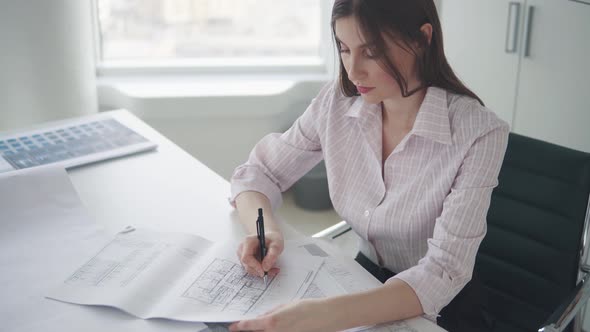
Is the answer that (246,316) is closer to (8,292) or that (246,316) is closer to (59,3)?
(8,292)

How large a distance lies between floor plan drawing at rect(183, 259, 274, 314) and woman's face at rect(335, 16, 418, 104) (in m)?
0.40

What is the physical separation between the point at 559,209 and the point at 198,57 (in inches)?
85.7

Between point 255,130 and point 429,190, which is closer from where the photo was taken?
point 429,190

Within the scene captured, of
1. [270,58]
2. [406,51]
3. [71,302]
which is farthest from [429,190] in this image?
[270,58]

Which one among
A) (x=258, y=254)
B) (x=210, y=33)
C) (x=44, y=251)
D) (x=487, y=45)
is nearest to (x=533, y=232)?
(x=258, y=254)

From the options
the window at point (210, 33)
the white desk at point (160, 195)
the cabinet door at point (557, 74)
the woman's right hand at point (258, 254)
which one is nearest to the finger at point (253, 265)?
the woman's right hand at point (258, 254)

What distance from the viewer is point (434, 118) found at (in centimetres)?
120

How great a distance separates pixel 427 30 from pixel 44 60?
1.65 meters

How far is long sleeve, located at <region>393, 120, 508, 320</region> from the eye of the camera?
1.04 m

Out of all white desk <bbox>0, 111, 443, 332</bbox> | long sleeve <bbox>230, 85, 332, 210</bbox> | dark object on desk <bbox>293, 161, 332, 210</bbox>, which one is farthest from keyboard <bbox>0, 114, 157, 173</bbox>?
dark object on desk <bbox>293, 161, 332, 210</bbox>

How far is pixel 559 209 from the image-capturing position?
4.12 feet

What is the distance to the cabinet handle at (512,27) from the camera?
2.19 metres

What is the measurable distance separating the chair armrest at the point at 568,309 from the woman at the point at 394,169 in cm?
16

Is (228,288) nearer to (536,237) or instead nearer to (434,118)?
(434,118)
